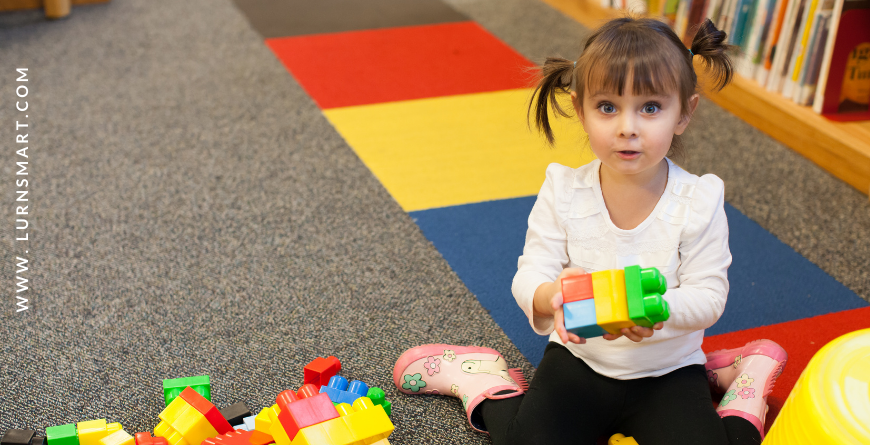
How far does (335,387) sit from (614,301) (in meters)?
0.45

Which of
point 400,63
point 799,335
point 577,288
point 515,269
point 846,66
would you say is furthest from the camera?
point 400,63

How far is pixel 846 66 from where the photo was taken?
175 cm

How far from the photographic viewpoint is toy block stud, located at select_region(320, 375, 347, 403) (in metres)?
0.98

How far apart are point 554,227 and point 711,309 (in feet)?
0.68

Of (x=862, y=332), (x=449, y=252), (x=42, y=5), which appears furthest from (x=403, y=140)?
(x=42, y=5)

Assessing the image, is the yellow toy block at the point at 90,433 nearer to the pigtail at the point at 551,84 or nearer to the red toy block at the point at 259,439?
the red toy block at the point at 259,439

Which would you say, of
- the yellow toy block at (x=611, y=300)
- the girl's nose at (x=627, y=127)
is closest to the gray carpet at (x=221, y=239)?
the yellow toy block at (x=611, y=300)

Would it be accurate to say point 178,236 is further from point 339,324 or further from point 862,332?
point 862,332

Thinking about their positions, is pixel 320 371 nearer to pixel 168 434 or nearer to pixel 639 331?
pixel 168 434

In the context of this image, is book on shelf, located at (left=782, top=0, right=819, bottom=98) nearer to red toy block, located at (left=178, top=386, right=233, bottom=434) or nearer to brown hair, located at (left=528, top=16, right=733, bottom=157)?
brown hair, located at (left=528, top=16, right=733, bottom=157)

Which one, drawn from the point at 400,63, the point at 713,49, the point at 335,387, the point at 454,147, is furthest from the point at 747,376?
the point at 400,63

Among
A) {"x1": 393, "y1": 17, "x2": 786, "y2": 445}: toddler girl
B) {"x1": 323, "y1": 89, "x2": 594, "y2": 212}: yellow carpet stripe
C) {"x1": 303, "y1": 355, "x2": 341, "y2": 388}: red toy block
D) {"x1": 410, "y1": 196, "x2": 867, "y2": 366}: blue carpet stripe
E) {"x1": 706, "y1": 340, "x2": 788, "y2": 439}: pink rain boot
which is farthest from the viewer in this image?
{"x1": 323, "y1": 89, "x2": 594, "y2": 212}: yellow carpet stripe

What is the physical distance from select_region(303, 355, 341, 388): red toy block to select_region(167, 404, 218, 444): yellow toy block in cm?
16

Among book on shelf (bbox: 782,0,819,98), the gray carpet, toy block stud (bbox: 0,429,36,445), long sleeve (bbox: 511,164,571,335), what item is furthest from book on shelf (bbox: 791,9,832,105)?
toy block stud (bbox: 0,429,36,445)
